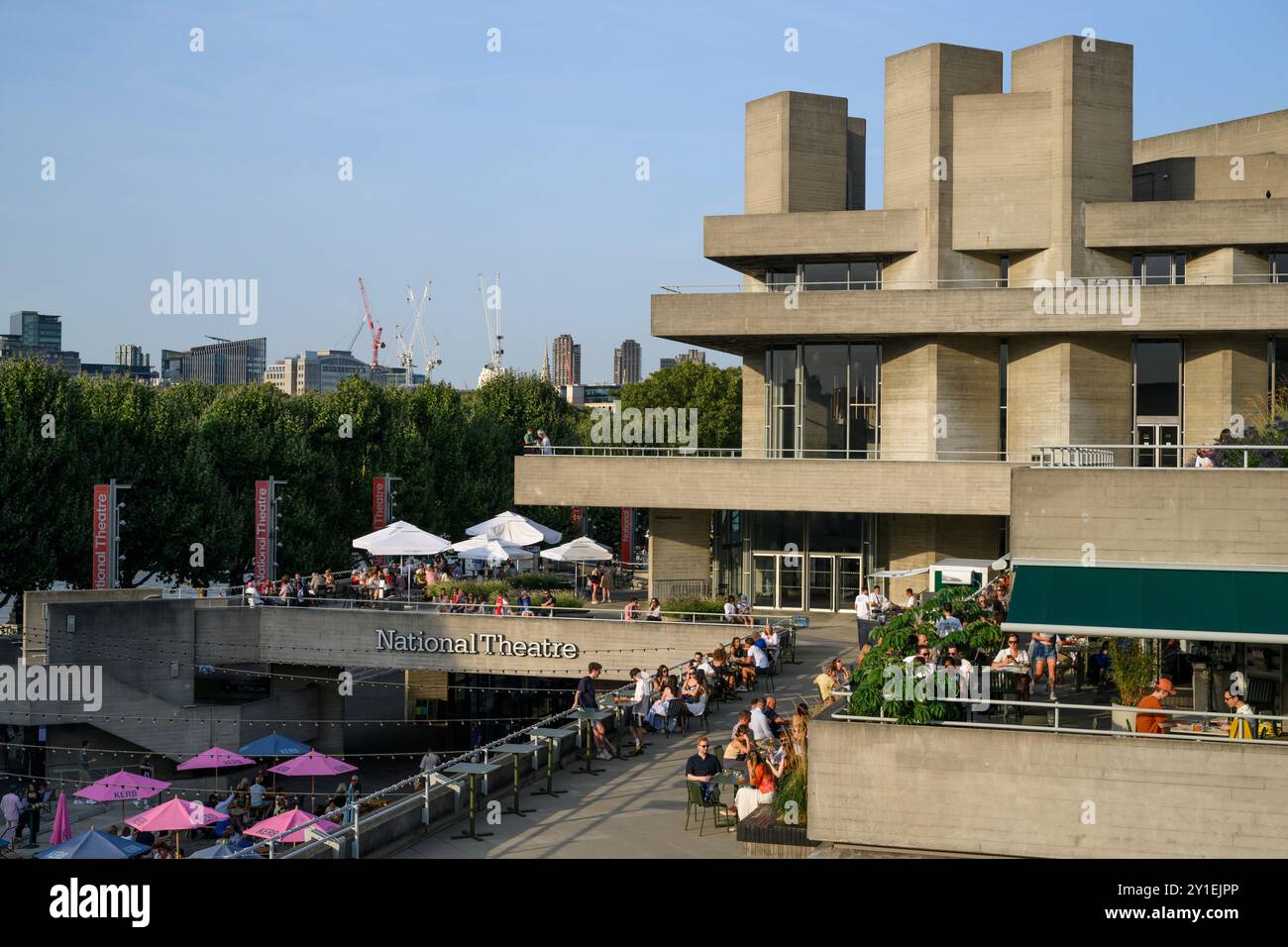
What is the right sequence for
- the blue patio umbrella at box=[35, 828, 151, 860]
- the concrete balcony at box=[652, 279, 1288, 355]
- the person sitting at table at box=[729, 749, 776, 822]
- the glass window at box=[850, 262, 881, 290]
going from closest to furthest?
the person sitting at table at box=[729, 749, 776, 822], the blue patio umbrella at box=[35, 828, 151, 860], the concrete balcony at box=[652, 279, 1288, 355], the glass window at box=[850, 262, 881, 290]

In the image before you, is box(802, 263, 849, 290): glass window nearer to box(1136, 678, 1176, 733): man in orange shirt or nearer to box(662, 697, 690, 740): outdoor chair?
box(662, 697, 690, 740): outdoor chair

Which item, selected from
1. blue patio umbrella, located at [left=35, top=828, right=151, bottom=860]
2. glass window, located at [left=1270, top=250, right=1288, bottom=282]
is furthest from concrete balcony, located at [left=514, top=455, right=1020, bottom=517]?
blue patio umbrella, located at [left=35, top=828, right=151, bottom=860]

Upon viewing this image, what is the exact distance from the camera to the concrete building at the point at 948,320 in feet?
140

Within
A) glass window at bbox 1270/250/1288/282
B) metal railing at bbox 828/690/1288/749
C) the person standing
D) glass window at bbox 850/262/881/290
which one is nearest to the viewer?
metal railing at bbox 828/690/1288/749

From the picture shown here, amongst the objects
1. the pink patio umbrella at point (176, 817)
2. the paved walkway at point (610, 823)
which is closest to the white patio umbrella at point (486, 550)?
the pink patio umbrella at point (176, 817)

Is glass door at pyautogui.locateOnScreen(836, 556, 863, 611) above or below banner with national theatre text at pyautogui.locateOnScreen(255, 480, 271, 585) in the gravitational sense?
below

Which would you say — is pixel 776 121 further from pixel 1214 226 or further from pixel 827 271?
pixel 1214 226

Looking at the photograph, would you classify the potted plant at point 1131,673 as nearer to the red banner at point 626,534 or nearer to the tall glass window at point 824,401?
the tall glass window at point 824,401

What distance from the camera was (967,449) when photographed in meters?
44.8

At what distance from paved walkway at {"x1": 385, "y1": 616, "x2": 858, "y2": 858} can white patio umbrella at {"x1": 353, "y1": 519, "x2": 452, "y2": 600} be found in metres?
21.0

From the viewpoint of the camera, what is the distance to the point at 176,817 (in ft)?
85.9

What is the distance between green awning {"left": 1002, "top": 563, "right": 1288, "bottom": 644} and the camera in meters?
17.8

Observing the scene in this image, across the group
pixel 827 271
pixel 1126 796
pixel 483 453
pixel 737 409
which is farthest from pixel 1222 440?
pixel 737 409
